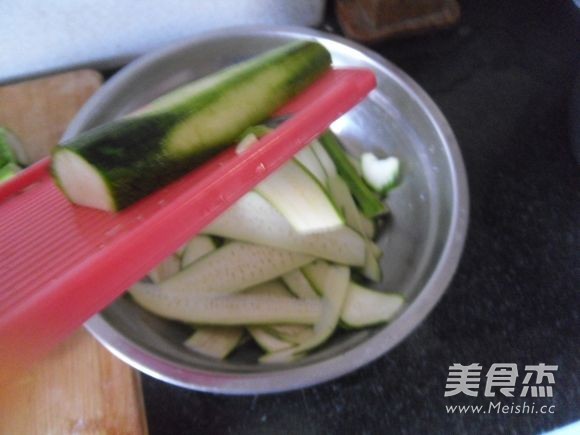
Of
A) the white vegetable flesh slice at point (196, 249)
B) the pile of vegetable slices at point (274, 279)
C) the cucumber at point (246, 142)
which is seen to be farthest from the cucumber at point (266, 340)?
the cucumber at point (246, 142)

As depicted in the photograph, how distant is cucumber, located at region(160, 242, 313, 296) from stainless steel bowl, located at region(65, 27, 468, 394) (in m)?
0.05

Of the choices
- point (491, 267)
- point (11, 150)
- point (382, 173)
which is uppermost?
point (11, 150)

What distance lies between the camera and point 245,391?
51 cm

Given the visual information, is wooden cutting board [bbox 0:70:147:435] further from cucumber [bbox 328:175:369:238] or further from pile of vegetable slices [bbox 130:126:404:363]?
cucumber [bbox 328:175:369:238]

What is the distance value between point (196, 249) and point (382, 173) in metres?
0.26

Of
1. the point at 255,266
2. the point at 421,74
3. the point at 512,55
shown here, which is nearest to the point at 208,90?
the point at 255,266

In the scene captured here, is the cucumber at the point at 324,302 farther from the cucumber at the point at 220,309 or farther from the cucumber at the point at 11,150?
the cucumber at the point at 11,150

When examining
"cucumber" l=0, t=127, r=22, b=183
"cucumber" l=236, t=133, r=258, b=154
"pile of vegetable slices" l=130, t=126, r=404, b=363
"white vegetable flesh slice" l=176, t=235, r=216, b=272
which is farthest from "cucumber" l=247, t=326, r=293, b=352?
"cucumber" l=0, t=127, r=22, b=183

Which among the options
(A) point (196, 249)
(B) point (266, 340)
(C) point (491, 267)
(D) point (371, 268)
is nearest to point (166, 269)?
(A) point (196, 249)

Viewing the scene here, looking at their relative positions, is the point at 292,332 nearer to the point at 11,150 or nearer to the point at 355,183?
the point at 355,183

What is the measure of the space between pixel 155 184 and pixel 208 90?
144 mm

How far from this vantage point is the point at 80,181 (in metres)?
0.47

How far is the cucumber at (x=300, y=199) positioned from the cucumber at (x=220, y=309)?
4.1 inches

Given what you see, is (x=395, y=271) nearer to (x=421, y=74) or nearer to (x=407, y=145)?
(x=407, y=145)
